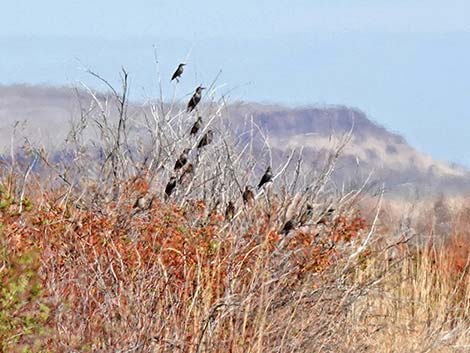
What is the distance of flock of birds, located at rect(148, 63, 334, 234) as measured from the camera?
10.8 metres

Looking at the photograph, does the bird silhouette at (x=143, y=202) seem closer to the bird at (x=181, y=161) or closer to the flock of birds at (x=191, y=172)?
the flock of birds at (x=191, y=172)

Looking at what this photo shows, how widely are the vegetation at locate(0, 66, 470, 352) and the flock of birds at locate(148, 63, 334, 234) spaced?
0.10 ft

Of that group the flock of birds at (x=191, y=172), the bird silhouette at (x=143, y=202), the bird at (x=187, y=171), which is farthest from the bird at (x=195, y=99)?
the bird silhouette at (x=143, y=202)

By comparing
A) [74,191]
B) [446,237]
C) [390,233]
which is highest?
[74,191]

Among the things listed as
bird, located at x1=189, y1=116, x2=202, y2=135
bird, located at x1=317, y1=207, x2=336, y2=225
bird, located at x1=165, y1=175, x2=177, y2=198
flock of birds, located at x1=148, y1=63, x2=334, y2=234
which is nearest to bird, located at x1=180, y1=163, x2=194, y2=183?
flock of birds, located at x1=148, y1=63, x2=334, y2=234

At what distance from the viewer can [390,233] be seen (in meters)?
13.8

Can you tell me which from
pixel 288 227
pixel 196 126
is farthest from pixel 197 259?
pixel 196 126

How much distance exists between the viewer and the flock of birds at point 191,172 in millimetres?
10750

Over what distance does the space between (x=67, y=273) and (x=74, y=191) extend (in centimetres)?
299

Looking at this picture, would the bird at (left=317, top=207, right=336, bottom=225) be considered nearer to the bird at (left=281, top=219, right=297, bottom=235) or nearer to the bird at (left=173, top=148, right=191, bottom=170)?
the bird at (left=281, top=219, right=297, bottom=235)

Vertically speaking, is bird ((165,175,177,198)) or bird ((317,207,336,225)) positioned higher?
bird ((165,175,177,198))

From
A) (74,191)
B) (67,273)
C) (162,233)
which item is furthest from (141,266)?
(74,191)

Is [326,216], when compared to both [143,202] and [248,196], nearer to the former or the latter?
[248,196]

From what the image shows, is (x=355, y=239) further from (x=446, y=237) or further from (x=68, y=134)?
(x=446, y=237)
